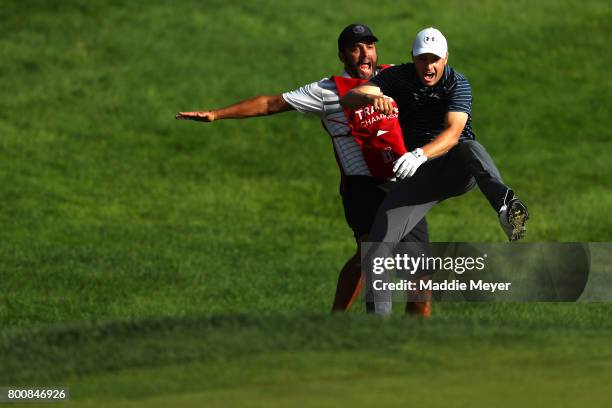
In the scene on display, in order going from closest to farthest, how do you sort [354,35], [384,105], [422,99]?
[384,105]
[422,99]
[354,35]

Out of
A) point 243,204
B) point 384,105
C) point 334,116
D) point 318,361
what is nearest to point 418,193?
point 384,105

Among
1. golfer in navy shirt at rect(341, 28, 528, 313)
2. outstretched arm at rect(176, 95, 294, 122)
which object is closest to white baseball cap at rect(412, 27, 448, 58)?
golfer in navy shirt at rect(341, 28, 528, 313)

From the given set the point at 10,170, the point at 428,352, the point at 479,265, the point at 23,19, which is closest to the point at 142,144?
the point at 10,170

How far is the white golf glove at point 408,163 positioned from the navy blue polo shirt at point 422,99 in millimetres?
487

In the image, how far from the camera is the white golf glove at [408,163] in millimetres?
9000

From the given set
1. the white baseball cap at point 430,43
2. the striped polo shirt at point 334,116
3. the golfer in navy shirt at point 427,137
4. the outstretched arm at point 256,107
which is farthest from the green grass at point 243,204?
the white baseball cap at point 430,43

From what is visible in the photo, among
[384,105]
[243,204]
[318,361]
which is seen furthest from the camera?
[243,204]

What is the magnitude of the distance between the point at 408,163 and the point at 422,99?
0.70m

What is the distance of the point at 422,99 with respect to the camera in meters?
9.52

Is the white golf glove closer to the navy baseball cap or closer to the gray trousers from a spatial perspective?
the gray trousers

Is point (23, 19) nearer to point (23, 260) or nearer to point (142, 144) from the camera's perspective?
point (142, 144)

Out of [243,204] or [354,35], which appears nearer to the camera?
[354,35]

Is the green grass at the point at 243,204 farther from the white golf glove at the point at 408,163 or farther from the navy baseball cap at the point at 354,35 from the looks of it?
the navy baseball cap at the point at 354,35

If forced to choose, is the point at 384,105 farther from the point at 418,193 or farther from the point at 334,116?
the point at 334,116
